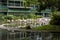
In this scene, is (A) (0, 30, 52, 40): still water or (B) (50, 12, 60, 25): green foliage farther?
(B) (50, 12, 60, 25): green foliage

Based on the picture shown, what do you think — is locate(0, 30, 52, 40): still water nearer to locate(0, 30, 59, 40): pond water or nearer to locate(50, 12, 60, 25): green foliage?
locate(0, 30, 59, 40): pond water

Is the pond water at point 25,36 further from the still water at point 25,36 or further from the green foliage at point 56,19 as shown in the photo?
the green foliage at point 56,19

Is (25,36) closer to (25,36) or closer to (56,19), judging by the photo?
(25,36)

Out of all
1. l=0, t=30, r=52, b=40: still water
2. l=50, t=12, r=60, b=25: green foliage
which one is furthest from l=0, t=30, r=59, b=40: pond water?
l=50, t=12, r=60, b=25: green foliage

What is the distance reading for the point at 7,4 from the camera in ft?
124

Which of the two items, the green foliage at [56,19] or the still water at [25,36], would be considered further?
the green foliage at [56,19]

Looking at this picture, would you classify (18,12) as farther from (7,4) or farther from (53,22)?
(53,22)

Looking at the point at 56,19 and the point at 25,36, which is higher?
the point at 56,19

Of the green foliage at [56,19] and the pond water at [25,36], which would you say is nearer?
the pond water at [25,36]

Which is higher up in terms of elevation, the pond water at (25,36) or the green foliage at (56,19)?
the green foliage at (56,19)

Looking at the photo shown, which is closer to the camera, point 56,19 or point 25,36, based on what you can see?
point 25,36

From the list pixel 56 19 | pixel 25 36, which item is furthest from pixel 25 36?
pixel 56 19

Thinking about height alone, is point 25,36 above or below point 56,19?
below

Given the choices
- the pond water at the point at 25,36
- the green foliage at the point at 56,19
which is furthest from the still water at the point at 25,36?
the green foliage at the point at 56,19
